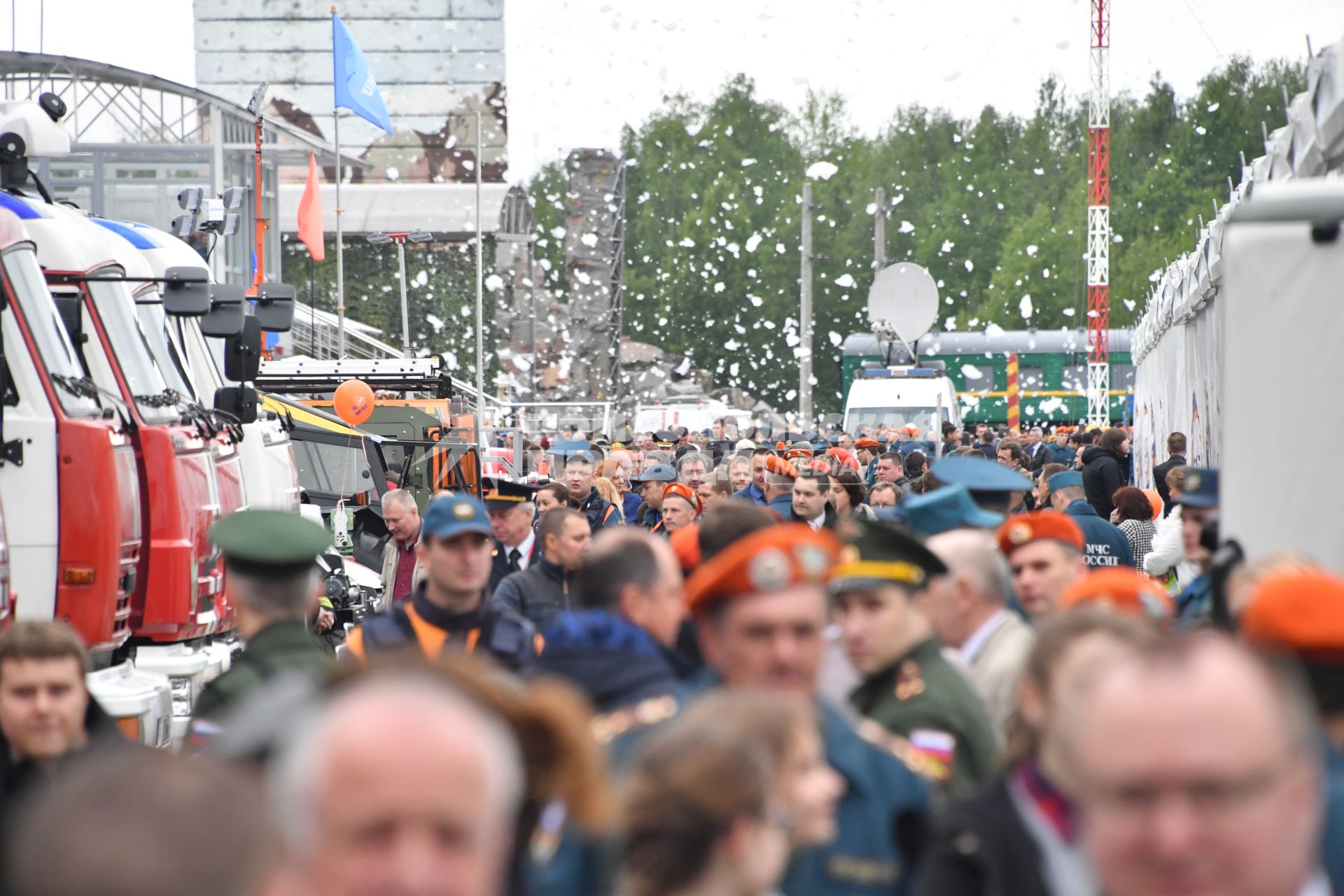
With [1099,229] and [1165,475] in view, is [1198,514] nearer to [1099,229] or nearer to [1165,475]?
[1165,475]

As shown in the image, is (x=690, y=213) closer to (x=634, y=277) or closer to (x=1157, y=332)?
(x=634, y=277)

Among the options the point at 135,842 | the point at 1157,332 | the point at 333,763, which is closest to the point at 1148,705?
the point at 333,763

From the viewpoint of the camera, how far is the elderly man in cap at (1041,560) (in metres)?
6.60

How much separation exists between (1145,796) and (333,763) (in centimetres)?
114

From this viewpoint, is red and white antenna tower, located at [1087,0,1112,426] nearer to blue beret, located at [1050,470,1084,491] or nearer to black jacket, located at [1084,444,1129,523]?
black jacket, located at [1084,444,1129,523]

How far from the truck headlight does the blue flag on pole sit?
2979 centimetres

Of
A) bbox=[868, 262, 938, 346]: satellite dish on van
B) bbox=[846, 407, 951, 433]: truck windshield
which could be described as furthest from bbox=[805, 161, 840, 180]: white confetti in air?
bbox=[868, 262, 938, 346]: satellite dish on van

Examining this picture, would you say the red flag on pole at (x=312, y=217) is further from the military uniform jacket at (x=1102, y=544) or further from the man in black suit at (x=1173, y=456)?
the military uniform jacket at (x=1102, y=544)

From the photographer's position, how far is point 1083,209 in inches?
3014

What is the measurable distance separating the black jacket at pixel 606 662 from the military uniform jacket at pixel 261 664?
645 mm

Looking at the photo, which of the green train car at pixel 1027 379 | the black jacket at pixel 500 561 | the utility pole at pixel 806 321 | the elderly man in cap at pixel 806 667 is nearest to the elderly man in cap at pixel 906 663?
the elderly man in cap at pixel 806 667

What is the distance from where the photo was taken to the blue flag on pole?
39.8 meters

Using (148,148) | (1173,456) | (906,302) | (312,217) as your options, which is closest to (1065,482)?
(1173,456)

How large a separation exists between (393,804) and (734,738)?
30.5 inches
